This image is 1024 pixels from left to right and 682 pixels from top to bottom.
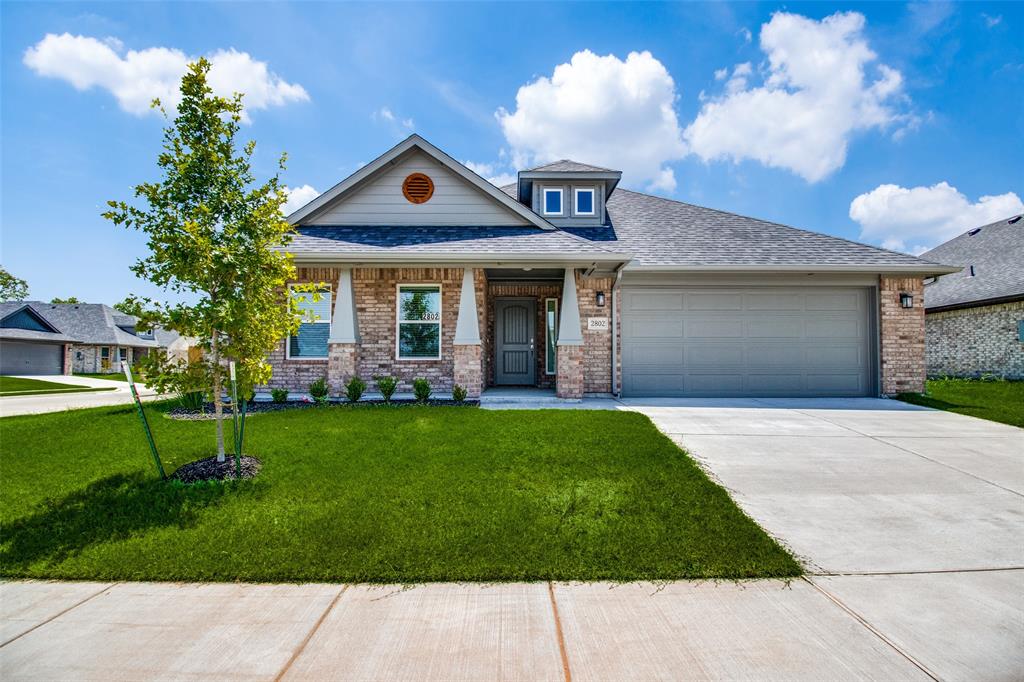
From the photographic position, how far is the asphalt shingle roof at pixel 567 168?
12062 mm


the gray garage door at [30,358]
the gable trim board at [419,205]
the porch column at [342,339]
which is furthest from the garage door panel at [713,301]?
the gray garage door at [30,358]

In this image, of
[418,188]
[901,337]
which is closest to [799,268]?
[901,337]

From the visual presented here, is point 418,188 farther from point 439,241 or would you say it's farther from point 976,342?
point 976,342

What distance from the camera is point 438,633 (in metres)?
2.53

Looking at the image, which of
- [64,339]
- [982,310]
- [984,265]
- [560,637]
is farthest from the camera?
[64,339]

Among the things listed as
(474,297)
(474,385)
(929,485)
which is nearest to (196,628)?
(929,485)

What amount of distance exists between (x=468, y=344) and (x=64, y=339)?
32.6 meters

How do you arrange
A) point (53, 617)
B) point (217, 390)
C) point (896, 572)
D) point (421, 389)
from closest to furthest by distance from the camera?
point (53, 617)
point (896, 572)
point (217, 390)
point (421, 389)

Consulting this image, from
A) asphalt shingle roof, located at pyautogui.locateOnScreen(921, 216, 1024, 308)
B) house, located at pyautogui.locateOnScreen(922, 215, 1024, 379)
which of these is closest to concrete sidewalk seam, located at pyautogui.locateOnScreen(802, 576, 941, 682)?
house, located at pyautogui.locateOnScreen(922, 215, 1024, 379)

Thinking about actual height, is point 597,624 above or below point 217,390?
below

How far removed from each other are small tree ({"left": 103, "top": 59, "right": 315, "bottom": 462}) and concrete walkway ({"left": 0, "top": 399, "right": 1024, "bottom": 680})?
2.62 m

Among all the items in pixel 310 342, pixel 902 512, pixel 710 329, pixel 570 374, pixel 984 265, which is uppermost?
pixel 984 265

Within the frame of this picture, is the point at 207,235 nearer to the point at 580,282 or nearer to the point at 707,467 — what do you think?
the point at 707,467

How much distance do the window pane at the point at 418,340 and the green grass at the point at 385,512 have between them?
411cm
